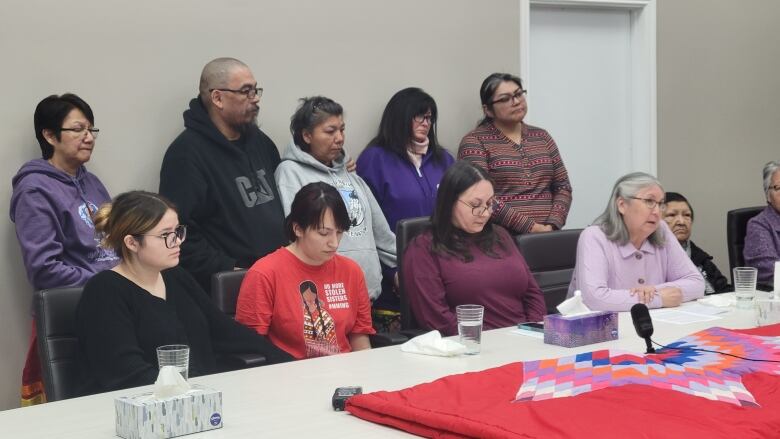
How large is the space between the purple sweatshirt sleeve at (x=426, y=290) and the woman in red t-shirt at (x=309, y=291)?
22cm

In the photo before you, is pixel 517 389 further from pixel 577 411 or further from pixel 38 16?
pixel 38 16

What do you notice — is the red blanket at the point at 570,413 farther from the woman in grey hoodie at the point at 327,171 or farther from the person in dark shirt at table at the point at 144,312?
the woman in grey hoodie at the point at 327,171

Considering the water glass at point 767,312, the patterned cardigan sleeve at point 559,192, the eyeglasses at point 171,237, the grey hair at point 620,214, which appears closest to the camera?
the eyeglasses at point 171,237

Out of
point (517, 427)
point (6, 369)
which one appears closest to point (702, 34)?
point (6, 369)

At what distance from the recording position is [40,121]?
3.91m

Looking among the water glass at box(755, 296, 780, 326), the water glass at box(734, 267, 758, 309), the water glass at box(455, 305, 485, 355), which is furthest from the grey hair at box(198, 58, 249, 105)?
the water glass at box(755, 296, 780, 326)

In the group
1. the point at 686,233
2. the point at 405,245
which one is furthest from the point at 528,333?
the point at 686,233

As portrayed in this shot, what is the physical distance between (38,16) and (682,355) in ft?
9.71

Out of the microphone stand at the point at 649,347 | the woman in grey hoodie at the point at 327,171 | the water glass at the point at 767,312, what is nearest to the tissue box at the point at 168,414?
the microphone stand at the point at 649,347

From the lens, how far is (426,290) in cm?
363

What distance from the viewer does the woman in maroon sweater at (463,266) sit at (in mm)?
3643

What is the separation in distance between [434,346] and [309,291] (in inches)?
27.9

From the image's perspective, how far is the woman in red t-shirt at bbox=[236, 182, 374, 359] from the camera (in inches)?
132

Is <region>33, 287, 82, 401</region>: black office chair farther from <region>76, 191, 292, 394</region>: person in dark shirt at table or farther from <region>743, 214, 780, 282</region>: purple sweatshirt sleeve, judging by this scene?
<region>743, 214, 780, 282</region>: purple sweatshirt sleeve
